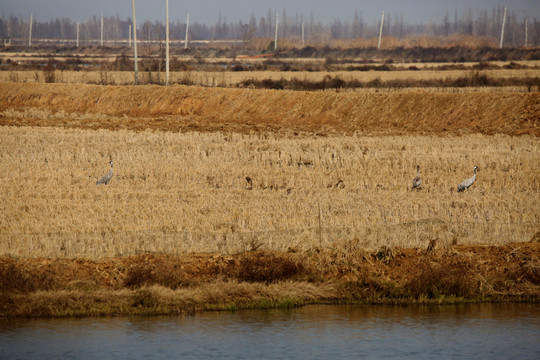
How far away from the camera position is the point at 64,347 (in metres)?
11.0

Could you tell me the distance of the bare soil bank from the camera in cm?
1244

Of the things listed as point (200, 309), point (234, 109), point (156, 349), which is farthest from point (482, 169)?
point (234, 109)

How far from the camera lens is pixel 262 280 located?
13.4 metres

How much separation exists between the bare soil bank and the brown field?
0.03 metres

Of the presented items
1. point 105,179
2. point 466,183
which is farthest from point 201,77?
point 466,183

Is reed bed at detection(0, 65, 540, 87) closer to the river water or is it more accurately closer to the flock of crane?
the flock of crane

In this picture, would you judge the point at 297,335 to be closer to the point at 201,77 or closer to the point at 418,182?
the point at 418,182

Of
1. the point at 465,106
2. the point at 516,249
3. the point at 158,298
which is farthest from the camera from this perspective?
the point at 465,106

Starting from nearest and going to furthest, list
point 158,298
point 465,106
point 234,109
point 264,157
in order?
point 158,298, point 264,157, point 465,106, point 234,109

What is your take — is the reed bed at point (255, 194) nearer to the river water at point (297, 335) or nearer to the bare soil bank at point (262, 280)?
the bare soil bank at point (262, 280)

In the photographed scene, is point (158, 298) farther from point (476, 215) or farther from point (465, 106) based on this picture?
point (465, 106)

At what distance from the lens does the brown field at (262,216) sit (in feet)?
42.9

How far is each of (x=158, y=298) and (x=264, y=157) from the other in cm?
1493

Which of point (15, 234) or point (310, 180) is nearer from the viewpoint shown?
point (15, 234)
